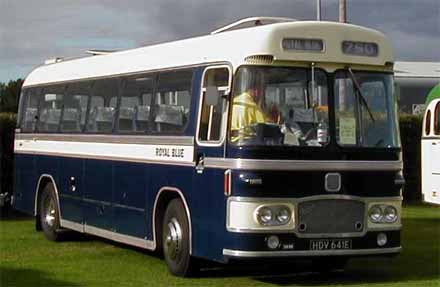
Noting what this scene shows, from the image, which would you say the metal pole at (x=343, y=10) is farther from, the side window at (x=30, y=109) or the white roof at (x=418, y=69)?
the white roof at (x=418, y=69)

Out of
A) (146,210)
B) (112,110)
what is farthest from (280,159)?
(112,110)

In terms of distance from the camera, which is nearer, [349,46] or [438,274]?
[349,46]

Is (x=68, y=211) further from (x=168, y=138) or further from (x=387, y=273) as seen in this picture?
(x=387, y=273)

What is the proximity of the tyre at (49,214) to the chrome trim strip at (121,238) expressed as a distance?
5.20ft

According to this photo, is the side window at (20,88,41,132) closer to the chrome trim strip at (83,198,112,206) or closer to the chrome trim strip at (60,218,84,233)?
the chrome trim strip at (60,218,84,233)

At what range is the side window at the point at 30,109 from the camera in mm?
19030

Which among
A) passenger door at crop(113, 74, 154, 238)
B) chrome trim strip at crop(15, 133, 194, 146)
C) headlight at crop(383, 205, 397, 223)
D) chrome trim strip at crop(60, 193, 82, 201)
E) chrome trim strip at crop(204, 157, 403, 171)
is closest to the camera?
chrome trim strip at crop(204, 157, 403, 171)

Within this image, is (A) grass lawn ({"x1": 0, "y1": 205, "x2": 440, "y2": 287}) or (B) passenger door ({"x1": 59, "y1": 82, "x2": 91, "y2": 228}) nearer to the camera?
(A) grass lawn ({"x1": 0, "y1": 205, "x2": 440, "y2": 287})

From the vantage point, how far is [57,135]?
17.5m

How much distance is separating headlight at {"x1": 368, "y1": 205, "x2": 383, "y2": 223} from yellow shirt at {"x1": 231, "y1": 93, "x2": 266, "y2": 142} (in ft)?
6.02

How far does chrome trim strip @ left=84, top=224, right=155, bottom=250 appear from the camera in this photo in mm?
13820

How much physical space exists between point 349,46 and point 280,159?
71.3 inches

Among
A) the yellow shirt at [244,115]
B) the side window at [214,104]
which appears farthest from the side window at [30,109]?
the yellow shirt at [244,115]

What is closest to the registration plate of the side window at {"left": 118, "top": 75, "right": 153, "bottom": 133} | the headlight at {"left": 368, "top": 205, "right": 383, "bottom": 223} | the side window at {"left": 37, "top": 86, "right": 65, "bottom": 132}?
the headlight at {"left": 368, "top": 205, "right": 383, "bottom": 223}
